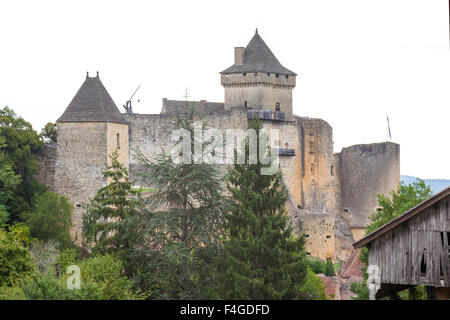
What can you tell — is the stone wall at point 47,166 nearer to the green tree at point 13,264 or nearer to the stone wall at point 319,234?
the green tree at point 13,264

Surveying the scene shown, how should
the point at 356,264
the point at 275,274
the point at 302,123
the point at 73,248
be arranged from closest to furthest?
1. the point at 275,274
2. the point at 356,264
3. the point at 73,248
4. the point at 302,123

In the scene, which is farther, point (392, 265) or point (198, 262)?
point (198, 262)

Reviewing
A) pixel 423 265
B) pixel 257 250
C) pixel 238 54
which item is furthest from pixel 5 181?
pixel 423 265

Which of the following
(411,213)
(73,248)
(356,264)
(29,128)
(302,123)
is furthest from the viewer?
(302,123)

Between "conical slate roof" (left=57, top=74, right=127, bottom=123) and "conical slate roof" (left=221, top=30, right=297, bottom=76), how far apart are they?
43.2 feet

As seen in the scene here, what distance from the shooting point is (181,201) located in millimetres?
30531

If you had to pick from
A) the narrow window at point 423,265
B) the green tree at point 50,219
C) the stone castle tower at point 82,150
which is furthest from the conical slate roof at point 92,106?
the narrow window at point 423,265

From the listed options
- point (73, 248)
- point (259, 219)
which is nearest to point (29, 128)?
point (73, 248)

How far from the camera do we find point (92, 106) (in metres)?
45.0

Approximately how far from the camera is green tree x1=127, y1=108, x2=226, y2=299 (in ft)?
96.3

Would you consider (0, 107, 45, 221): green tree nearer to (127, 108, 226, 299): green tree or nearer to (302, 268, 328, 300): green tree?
(127, 108, 226, 299): green tree

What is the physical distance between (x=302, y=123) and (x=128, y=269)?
2789 cm

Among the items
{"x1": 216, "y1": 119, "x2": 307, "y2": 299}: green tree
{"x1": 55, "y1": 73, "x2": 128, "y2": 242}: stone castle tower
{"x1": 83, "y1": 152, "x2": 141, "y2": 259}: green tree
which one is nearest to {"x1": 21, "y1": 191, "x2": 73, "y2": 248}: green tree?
{"x1": 55, "y1": 73, "x2": 128, "y2": 242}: stone castle tower

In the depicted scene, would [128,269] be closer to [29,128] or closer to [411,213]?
[411,213]
